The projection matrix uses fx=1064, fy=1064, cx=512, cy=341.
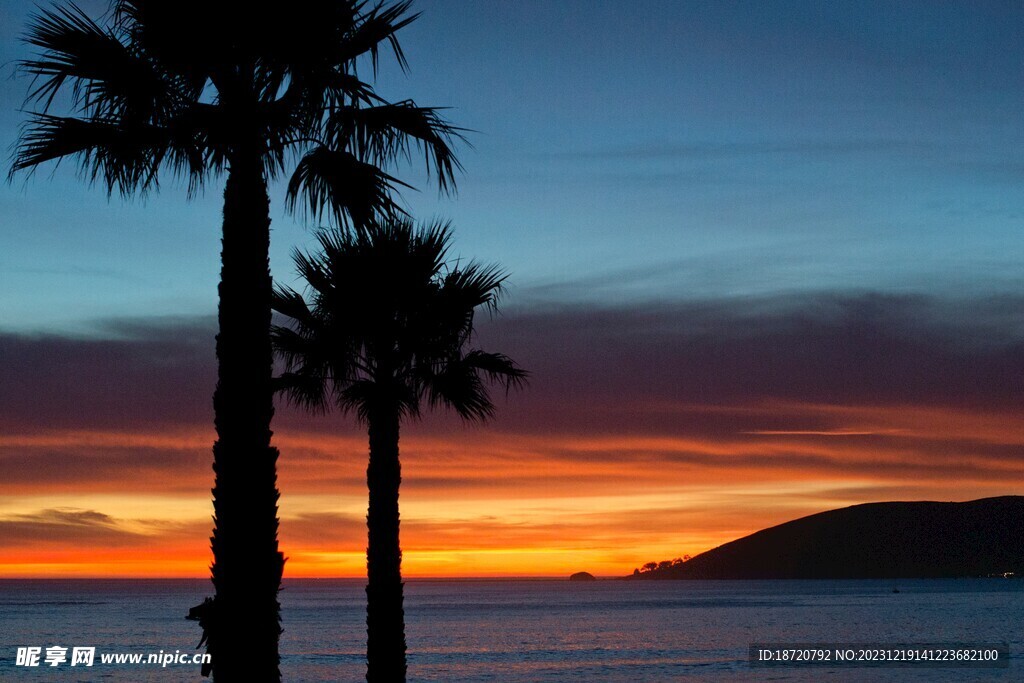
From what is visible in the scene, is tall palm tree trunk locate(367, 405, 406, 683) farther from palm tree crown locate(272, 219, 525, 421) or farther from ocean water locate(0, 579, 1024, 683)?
ocean water locate(0, 579, 1024, 683)

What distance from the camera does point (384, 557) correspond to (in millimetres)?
16938

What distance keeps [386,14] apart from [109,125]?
3.06 meters

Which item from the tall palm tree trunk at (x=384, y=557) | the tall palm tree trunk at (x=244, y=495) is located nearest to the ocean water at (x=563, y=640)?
the tall palm tree trunk at (x=384, y=557)

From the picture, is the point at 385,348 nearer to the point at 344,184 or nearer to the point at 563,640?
the point at 344,184

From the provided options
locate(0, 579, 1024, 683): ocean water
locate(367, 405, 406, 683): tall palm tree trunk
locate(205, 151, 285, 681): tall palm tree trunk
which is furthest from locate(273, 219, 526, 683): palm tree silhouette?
locate(0, 579, 1024, 683): ocean water

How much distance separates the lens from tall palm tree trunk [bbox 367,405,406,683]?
16734 mm

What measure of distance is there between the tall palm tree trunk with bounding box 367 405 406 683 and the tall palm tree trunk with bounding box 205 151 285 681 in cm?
662

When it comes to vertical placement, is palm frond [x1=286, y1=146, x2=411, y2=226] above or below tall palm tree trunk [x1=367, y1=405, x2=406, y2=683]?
above

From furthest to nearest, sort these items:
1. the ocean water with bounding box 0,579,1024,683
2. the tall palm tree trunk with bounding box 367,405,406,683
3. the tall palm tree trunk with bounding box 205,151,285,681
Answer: the ocean water with bounding box 0,579,1024,683 → the tall palm tree trunk with bounding box 367,405,406,683 → the tall palm tree trunk with bounding box 205,151,285,681

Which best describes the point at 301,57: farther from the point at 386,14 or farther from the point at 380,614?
the point at 380,614

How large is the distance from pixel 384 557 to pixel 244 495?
7341mm

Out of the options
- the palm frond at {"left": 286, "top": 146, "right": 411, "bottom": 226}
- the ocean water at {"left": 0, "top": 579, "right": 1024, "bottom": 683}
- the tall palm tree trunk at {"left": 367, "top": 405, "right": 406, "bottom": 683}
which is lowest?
the ocean water at {"left": 0, "top": 579, "right": 1024, "bottom": 683}

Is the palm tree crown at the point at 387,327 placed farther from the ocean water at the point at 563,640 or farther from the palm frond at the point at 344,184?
the ocean water at the point at 563,640

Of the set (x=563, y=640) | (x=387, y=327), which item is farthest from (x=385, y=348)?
(x=563, y=640)
